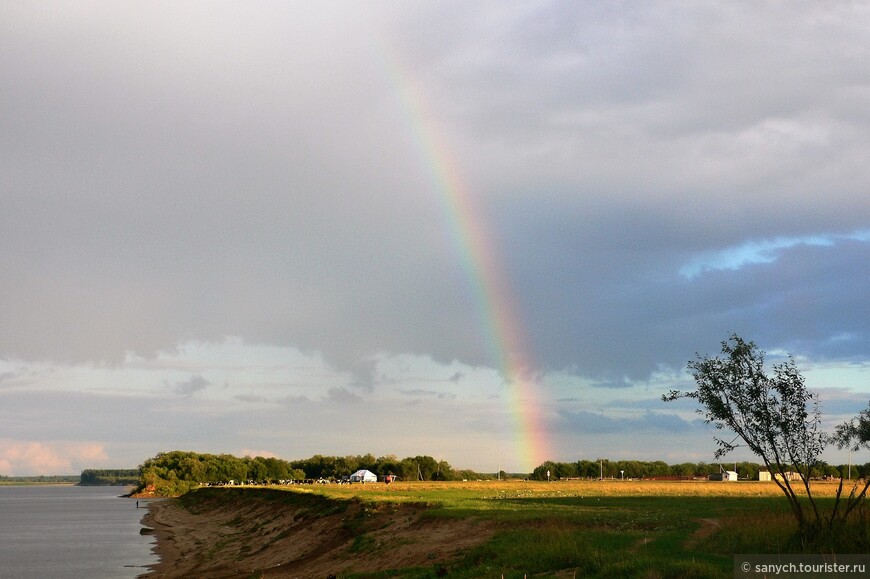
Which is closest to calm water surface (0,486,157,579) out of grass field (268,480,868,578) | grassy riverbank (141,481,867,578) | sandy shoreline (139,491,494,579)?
sandy shoreline (139,491,494,579)

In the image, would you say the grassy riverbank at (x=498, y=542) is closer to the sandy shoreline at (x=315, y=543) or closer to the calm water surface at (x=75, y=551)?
the sandy shoreline at (x=315, y=543)

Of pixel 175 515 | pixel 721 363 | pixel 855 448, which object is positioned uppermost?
pixel 721 363

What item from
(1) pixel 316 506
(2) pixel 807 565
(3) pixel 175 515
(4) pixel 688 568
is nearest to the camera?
(4) pixel 688 568

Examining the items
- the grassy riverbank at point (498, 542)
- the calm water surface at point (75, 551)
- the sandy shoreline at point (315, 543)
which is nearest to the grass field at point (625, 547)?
the grassy riverbank at point (498, 542)

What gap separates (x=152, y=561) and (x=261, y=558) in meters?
12.7

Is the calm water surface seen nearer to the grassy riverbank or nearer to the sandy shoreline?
the sandy shoreline

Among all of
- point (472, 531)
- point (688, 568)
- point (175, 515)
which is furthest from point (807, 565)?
point (175, 515)

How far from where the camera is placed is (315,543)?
2351 inches

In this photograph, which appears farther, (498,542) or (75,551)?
(75,551)

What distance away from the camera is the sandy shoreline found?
4347 cm

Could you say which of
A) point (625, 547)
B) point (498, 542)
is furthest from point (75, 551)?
point (625, 547)

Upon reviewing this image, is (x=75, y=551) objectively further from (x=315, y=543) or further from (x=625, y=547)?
(x=625, y=547)

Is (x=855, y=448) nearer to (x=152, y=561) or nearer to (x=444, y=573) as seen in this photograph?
(x=444, y=573)

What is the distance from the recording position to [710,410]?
36.2 m
